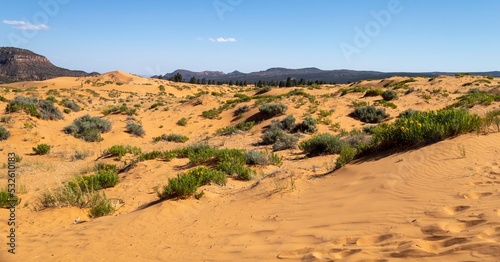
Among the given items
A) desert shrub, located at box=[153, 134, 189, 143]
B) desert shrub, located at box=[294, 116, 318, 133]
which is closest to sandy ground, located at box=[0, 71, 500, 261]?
desert shrub, located at box=[153, 134, 189, 143]

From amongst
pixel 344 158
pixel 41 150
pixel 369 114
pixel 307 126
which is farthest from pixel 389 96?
pixel 41 150

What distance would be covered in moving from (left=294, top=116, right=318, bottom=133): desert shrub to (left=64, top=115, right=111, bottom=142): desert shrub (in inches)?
403

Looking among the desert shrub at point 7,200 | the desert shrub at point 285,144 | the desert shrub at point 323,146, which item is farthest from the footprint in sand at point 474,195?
the desert shrub at point 285,144

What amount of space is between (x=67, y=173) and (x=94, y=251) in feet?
24.3

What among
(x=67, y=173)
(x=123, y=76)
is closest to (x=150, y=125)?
(x=67, y=173)

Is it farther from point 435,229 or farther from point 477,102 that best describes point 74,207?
point 477,102

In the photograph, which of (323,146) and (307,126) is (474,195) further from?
(307,126)

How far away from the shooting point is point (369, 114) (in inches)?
762

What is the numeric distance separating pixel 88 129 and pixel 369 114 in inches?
604

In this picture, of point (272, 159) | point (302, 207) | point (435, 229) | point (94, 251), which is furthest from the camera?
point (272, 159)

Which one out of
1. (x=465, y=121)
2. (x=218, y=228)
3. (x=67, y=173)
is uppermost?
(x=465, y=121)

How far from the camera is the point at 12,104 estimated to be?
66.0 ft

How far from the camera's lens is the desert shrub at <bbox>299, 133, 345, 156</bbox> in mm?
11055

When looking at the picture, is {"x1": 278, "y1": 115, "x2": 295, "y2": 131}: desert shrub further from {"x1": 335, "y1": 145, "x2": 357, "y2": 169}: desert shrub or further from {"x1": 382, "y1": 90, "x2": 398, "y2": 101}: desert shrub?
{"x1": 382, "y1": 90, "x2": 398, "y2": 101}: desert shrub
